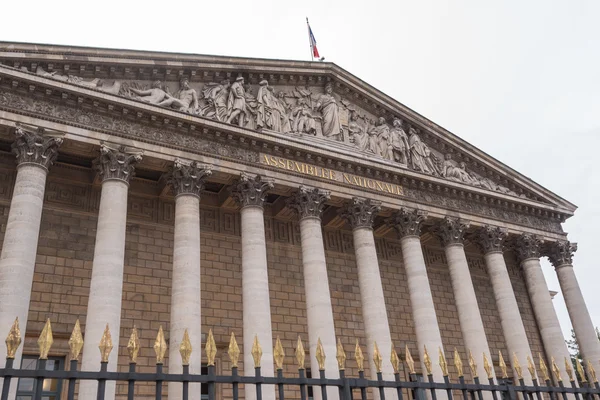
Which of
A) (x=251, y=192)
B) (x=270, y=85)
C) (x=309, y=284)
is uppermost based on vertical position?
(x=270, y=85)

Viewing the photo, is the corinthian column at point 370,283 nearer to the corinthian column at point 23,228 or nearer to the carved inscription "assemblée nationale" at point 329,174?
the carved inscription "assemblée nationale" at point 329,174

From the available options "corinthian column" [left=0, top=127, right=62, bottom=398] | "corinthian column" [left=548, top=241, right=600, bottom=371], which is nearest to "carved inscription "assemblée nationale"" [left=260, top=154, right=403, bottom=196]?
"corinthian column" [left=0, top=127, right=62, bottom=398]

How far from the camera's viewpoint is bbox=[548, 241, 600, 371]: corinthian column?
66.4ft

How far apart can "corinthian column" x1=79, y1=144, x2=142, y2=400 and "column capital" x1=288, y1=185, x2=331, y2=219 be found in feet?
15.6

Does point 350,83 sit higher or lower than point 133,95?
higher

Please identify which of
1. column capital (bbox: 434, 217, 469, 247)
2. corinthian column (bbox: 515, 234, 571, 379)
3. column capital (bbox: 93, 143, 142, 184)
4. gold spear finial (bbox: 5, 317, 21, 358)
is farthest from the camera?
corinthian column (bbox: 515, 234, 571, 379)

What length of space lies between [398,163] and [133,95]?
9.05 m

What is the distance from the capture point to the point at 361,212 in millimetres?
17312

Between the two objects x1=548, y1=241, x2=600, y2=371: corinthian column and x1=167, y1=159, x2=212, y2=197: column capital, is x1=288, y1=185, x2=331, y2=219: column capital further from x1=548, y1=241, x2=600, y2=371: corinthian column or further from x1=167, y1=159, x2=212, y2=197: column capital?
x1=548, y1=241, x2=600, y2=371: corinthian column

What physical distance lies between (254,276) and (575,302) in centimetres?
1366

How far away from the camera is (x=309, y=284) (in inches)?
611

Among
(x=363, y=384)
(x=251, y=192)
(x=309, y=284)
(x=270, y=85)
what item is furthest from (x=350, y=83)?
(x=363, y=384)

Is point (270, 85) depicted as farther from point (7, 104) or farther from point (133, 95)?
point (7, 104)

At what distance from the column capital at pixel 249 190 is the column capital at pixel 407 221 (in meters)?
5.04
